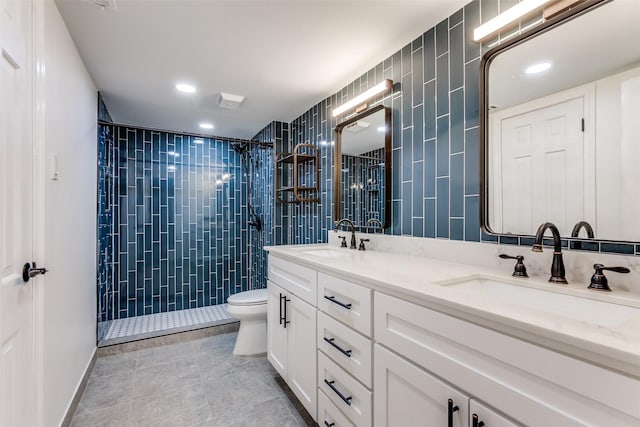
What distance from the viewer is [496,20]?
1301mm

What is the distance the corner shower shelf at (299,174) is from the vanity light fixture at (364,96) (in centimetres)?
51

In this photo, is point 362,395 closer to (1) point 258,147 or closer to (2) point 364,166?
(2) point 364,166

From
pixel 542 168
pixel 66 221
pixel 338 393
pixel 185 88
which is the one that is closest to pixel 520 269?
pixel 542 168

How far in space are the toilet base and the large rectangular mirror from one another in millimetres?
1987

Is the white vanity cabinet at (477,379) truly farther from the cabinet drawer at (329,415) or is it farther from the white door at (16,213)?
the white door at (16,213)

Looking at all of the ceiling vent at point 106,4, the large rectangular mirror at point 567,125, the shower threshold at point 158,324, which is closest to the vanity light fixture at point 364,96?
the large rectangular mirror at point 567,125

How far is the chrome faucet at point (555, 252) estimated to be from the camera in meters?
1.02

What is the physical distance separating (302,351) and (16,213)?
1387mm

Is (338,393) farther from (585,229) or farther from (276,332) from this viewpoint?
(585,229)

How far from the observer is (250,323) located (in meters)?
2.55

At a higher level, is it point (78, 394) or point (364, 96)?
point (364, 96)

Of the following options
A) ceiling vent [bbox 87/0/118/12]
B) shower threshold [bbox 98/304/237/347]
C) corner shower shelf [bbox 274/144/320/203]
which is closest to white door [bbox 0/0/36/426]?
ceiling vent [bbox 87/0/118/12]

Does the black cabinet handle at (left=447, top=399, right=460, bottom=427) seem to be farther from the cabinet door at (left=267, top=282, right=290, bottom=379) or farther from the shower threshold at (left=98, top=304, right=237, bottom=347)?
the shower threshold at (left=98, top=304, right=237, bottom=347)

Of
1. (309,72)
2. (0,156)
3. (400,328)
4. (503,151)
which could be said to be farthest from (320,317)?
(309,72)
